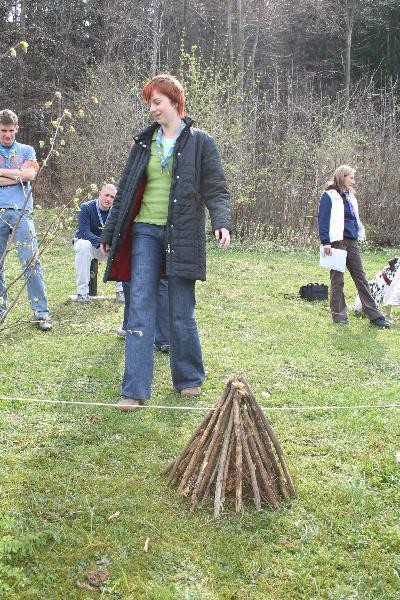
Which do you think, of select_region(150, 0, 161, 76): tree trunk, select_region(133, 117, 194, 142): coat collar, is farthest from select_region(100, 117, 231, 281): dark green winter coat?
select_region(150, 0, 161, 76): tree trunk

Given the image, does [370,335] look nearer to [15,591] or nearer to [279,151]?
[15,591]

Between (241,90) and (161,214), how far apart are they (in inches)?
559

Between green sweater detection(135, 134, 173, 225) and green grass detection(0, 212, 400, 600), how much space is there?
132 cm

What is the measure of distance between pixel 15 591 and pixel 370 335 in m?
5.43

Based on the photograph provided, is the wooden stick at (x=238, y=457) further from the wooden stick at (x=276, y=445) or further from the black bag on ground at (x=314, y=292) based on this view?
the black bag on ground at (x=314, y=292)

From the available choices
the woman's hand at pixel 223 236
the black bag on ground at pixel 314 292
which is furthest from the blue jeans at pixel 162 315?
the black bag on ground at pixel 314 292

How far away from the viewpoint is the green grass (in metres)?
2.70

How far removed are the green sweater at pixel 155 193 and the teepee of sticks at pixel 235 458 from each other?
1666mm

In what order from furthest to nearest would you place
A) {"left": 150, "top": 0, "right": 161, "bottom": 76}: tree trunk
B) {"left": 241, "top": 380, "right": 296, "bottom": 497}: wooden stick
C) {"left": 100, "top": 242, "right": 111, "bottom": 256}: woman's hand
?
1. {"left": 150, "top": 0, "right": 161, "bottom": 76}: tree trunk
2. {"left": 100, "top": 242, "right": 111, "bottom": 256}: woman's hand
3. {"left": 241, "top": 380, "right": 296, "bottom": 497}: wooden stick

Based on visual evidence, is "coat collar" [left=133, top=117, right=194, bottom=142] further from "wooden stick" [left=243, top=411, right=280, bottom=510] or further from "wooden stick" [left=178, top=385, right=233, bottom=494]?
"wooden stick" [left=243, top=411, right=280, bottom=510]

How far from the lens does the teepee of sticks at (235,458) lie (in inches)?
123

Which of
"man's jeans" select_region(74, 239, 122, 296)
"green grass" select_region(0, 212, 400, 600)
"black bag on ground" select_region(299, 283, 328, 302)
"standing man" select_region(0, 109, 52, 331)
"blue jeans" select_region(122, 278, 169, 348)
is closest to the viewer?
"green grass" select_region(0, 212, 400, 600)

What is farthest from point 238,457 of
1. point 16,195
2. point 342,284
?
point 342,284

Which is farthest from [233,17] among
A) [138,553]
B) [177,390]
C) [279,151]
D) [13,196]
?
[138,553]
